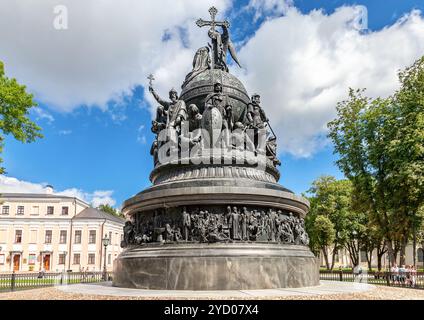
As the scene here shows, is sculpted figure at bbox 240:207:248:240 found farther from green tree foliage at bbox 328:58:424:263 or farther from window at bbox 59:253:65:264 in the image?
window at bbox 59:253:65:264

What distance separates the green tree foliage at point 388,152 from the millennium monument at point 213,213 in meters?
12.2

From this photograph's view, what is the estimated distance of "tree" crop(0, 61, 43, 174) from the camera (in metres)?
23.6

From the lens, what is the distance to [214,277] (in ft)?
40.5

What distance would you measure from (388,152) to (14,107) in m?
23.9

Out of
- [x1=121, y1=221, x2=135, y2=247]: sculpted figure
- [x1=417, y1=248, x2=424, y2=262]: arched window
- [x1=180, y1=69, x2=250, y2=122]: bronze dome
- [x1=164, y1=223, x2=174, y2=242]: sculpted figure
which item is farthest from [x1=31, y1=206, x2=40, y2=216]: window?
[x1=417, y1=248, x2=424, y2=262]: arched window

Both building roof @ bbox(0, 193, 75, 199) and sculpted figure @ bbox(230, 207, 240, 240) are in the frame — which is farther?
building roof @ bbox(0, 193, 75, 199)

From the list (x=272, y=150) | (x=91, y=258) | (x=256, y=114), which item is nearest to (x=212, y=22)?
(x=256, y=114)

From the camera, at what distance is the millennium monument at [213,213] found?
41.5 feet

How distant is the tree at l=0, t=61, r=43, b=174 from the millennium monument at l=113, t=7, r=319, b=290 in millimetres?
11196

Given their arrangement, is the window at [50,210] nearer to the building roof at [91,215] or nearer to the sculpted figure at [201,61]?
the building roof at [91,215]

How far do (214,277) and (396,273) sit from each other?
765 inches

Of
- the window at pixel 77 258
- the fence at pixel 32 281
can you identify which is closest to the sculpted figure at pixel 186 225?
the fence at pixel 32 281

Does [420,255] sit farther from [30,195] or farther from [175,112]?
[175,112]
